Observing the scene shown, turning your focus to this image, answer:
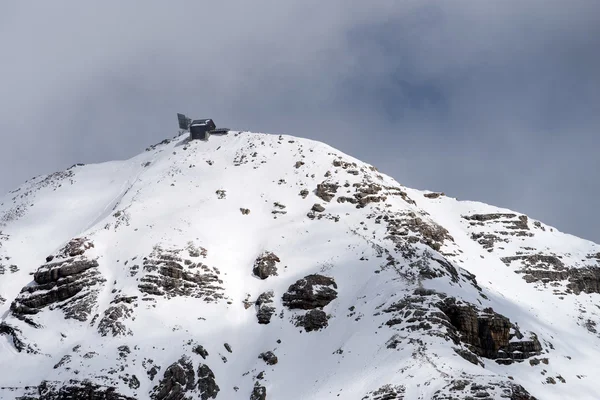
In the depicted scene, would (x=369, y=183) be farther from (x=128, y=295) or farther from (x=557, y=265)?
(x=128, y=295)

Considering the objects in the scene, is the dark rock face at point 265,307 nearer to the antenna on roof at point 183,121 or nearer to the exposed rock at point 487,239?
the exposed rock at point 487,239

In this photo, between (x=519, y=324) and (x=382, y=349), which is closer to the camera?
(x=382, y=349)

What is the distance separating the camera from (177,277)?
85.2 m

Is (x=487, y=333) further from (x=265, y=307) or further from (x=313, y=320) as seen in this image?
(x=265, y=307)

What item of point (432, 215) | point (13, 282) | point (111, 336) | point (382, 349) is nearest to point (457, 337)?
point (382, 349)

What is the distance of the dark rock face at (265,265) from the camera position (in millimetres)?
90688

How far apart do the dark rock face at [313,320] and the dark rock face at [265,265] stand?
35.4 ft

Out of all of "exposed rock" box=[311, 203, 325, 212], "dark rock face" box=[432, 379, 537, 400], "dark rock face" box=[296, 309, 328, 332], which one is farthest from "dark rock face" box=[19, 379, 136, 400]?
Result: "exposed rock" box=[311, 203, 325, 212]

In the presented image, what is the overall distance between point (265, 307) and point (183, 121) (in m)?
86.1

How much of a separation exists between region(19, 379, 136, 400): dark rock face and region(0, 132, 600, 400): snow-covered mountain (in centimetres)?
16

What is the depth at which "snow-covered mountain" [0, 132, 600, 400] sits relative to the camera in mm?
69625

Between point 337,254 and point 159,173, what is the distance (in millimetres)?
45387

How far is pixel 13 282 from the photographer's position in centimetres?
9069

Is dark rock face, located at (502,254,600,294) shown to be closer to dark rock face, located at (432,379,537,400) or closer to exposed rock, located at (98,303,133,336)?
dark rock face, located at (432,379,537,400)
